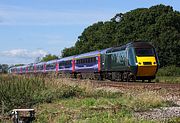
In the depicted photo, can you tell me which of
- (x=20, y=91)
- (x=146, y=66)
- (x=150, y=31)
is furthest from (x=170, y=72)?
(x=20, y=91)

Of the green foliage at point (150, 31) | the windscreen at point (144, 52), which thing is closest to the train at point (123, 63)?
the windscreen at point (144, 52)

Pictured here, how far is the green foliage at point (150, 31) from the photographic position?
64.4 metres

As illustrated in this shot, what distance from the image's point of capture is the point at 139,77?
30.8 m

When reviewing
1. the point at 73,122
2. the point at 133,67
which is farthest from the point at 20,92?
the point at 133,67

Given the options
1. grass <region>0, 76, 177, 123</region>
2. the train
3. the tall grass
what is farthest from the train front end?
the tall grass

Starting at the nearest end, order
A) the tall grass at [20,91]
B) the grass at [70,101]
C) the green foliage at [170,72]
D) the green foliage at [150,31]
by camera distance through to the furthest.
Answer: the grass at [70,101] → the tall grass at [20,91] → the green foliage at [170,72] → the green foliage at [150,31]

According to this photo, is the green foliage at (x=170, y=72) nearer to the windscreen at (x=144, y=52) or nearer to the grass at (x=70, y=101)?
the windscreen at (x=144, y=52)

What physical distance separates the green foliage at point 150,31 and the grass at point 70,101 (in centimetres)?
4316

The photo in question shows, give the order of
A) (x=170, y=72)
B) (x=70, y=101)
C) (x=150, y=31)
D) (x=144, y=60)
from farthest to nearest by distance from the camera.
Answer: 1. (x=150, y=31)
2. (x=170, y=72)
3. (x=144, y=60)
4. (x=70, y=101)

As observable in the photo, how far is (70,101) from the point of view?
1593 centimetres

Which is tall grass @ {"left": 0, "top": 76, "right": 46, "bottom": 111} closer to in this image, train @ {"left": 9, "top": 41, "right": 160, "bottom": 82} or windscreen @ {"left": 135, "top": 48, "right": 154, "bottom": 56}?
train @ {"left": 9, "top": 41, "right": 160, "bottom": 82}

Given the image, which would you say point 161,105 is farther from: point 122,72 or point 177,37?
point 177,37

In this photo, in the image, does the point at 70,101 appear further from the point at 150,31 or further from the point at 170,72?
the point at 150,31

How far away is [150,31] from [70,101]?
5411cm
